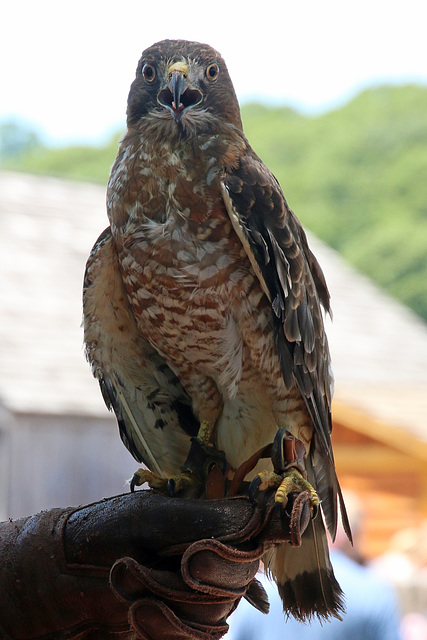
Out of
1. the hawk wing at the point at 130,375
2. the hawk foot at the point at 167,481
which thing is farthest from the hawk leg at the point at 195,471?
the hawk wing at the point at 130,375

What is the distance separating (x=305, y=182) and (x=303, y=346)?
33.3 metres

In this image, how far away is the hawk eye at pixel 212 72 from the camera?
97.1 inches

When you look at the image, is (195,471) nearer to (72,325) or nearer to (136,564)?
(136,564)

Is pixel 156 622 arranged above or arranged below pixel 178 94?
below

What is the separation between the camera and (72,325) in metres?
7.93

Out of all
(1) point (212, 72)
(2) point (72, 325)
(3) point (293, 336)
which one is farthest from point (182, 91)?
(2) point (72, 325)

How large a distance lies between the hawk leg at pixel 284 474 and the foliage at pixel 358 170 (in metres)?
27.4

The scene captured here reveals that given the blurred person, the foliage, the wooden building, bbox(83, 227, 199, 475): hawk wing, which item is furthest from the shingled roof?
the foliage

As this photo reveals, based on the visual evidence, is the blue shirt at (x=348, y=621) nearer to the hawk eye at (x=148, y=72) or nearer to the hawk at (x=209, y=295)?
the hawk at (x=209, y=295)

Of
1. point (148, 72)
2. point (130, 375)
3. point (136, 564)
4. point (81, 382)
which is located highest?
point (148, 72)

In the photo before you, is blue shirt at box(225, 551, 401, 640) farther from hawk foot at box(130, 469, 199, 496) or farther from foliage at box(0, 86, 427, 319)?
foliage at box(0, 86, 427, 319)

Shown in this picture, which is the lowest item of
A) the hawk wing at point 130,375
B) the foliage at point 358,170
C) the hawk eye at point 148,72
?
the hawk wing at point 130,375

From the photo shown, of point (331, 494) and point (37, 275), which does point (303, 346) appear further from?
point (37, 275)

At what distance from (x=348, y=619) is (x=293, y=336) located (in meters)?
1.83
